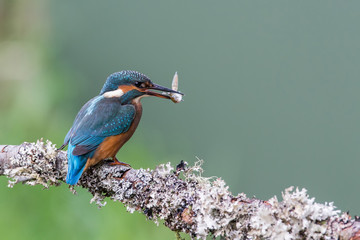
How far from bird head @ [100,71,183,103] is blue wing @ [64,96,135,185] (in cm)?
4

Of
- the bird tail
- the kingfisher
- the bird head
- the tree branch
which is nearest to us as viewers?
the tree branch

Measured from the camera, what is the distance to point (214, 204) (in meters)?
1.29

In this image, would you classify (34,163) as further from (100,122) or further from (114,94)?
(114,94)

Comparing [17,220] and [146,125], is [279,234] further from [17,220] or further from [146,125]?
[146,125]

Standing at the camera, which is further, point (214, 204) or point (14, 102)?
point (14, 102)

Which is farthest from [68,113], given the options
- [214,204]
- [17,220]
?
[214,204]

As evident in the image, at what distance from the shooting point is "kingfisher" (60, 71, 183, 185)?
181 centimetres

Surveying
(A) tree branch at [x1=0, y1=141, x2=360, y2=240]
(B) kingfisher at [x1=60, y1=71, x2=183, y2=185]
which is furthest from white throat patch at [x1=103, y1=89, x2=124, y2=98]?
(A) tree branch at [x1=0, y1=141, x2=360, y2=240]

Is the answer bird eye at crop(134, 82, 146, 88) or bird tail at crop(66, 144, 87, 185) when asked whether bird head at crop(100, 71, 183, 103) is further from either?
bird tail at crop(66, 144, 87, 185)

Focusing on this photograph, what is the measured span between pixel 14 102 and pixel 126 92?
6.36ft

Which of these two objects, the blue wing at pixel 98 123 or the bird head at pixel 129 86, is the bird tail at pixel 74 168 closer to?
the blue wing at pixel 98 123

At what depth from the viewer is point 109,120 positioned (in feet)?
6.17

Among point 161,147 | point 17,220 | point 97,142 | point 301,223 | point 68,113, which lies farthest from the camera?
point 68,113

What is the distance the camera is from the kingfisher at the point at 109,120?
181 centimetres
